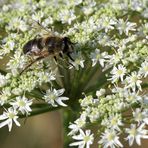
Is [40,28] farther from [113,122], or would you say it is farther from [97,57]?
[113,122]

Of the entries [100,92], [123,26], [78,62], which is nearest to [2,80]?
[78,62]

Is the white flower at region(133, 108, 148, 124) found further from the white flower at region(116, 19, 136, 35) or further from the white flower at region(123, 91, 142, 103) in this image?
the white flower at region(116, 19, 136, 35)

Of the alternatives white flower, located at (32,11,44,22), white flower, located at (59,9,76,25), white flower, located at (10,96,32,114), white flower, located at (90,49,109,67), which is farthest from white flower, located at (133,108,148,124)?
white flower, located at (32,11,44,22)

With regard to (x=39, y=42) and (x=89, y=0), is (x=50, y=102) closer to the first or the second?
(x=39, y=42)

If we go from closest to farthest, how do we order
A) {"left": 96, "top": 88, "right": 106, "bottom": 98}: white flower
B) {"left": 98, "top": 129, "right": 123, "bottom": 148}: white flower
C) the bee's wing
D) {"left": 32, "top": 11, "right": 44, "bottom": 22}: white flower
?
{"left": 98, "top": 129, "right": 123, "bottom": 148}: white flower, {"left": 96, "top": 88, "right": 106, "bottom": 98}: white flower, the bee's wing, {"left": 32, "top": 11, "right": 44, "bottom": 22}: white flower

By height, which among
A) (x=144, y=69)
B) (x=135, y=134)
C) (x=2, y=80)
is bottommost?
(x=135, y=134)

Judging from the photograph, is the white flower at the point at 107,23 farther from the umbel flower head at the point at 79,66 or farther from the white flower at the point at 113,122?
the white flower at the point at 113,122

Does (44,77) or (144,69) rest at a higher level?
(44,77)

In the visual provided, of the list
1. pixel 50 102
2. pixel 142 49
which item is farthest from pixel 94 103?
pixel 142 49
